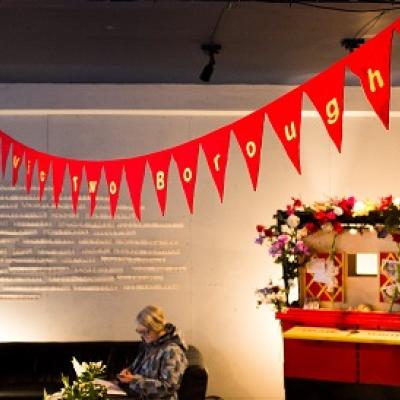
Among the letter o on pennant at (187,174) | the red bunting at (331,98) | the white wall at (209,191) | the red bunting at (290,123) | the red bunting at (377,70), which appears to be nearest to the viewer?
the red bunting at (377,70)

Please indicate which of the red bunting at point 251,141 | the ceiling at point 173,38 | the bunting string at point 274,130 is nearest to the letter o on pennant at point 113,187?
the bunting string at point 274,130

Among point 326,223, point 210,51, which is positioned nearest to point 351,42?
point 210,51

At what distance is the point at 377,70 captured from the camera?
2.79 meters

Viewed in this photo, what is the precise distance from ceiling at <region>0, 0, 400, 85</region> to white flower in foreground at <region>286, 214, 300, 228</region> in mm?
1314

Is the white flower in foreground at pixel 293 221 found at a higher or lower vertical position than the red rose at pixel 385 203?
lower

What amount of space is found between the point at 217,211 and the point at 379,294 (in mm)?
1871

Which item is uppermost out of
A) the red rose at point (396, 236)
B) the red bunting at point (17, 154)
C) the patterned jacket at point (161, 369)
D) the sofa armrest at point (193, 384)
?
the red bunting at point (17, 154)

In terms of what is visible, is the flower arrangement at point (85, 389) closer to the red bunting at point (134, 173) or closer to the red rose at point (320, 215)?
the red bunting at point (134, 173)

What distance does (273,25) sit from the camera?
193 inches

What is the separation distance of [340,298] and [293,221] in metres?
Result: 0.66

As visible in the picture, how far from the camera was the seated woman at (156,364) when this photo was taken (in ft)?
14.3

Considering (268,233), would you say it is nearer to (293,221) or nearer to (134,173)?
(293,221)

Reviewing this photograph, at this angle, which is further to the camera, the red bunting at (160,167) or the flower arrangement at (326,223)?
the flower arrangement at (326,223)

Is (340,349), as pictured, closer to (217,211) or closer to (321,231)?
(321,231)
